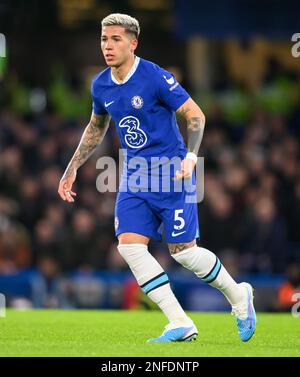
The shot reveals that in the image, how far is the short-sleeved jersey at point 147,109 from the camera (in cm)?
820

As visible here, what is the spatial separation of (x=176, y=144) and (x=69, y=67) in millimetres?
17084

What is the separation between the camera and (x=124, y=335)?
896 centimetres

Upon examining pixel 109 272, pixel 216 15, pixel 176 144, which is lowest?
pixel 109 272

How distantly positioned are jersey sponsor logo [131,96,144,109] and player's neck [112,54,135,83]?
20cm

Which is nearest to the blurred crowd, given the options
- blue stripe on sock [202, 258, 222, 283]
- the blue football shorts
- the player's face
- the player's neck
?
blue stripe on sock [202, 258, 222, 283]

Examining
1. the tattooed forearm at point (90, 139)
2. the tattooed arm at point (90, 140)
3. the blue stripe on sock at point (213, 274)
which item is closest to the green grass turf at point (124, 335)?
the blue stripe on sock at point (213, 274)

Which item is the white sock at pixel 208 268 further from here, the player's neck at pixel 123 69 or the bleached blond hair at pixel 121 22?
the bleached blond hair at pixel 121 22

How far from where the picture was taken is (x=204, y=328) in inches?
389

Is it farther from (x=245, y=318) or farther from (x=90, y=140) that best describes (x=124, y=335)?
(x=90, y=140)

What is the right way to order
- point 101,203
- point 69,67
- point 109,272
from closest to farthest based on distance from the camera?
point 109,272 → point 101,203 → point 69,67

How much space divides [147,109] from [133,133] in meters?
0.20

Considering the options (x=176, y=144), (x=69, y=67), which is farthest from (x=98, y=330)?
(x=69, y=67)
